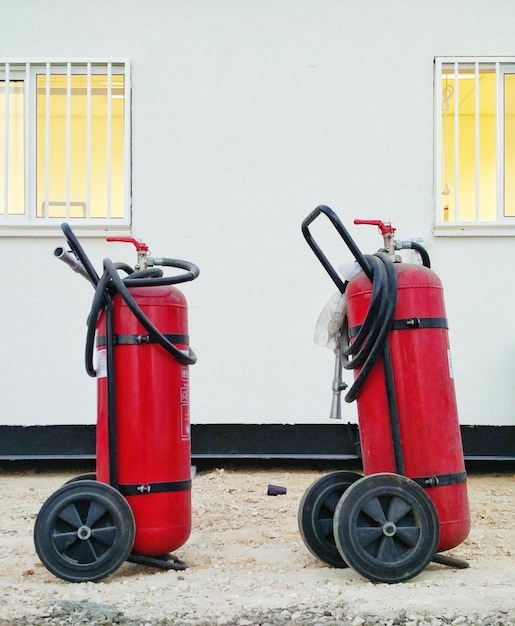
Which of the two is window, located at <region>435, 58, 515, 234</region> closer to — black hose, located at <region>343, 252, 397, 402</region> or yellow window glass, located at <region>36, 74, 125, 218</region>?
yellow window glass, located at <region>36, 74, 125, 218</region>

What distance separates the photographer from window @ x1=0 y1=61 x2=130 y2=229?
5.27 m

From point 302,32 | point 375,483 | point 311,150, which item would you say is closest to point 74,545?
point 375,483

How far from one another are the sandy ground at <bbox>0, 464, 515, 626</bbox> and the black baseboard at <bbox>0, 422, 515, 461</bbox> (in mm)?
867

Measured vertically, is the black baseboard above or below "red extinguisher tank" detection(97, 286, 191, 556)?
below

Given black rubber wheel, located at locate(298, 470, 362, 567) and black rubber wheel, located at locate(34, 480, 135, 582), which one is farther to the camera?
black rubber wheel, located at locate(298, 470, 362, 567)

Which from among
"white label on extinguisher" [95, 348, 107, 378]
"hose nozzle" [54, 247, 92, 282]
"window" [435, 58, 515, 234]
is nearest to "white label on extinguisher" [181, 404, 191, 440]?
"white label on extinguisher" [95, 348, 107, 378]

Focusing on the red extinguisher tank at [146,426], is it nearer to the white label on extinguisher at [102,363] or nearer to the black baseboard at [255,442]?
the white label on extinguisher at [102,363]

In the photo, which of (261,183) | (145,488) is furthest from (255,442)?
(145,488)

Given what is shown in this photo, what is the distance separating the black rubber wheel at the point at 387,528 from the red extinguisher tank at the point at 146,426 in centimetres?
66

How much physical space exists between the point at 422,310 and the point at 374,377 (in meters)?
0.30

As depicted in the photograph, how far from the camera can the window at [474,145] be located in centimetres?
524

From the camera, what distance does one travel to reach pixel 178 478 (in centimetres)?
326

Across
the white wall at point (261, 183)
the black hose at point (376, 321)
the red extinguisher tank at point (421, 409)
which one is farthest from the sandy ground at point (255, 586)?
the white wall at point (261, 183)

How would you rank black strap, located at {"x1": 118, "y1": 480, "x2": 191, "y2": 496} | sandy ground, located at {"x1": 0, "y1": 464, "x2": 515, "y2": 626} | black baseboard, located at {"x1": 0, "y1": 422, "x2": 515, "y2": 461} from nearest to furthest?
1. sandy ground, located at {"x1": 0, "y1": 464, "x2": 515, "y2": 626}
2. black strap, located at {"x1": 118, "y1": 480, "x2": 191, "y2": 496}
3. black baseboard, located at {"x1": 0, "y1": 422, "x2": 515, "y2": 461}
